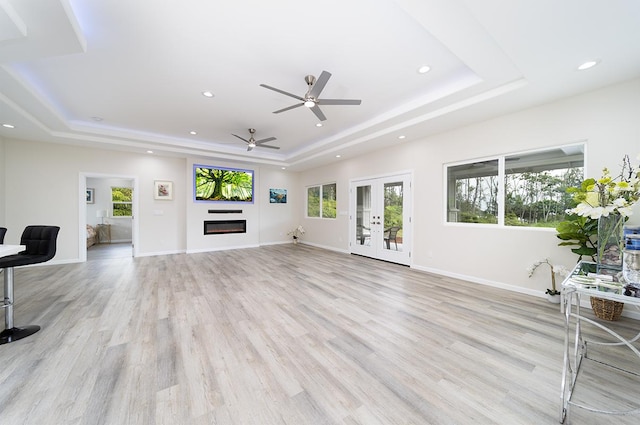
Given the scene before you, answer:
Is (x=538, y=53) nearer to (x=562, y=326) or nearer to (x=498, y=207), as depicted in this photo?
(x=498, y=207)

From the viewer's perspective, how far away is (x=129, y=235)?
8.83 m

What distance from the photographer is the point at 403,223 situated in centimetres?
532

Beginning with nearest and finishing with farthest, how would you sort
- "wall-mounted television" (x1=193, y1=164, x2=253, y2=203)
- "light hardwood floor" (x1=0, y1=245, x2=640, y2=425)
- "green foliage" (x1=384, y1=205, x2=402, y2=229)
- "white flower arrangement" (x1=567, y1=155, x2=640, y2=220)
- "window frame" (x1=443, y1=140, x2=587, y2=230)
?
"light hardwood floor" (x1=0, y1=245, x2=640, y2=425), "white flower arrangement" (x1=567, y1=155, x2=640, y2=220), "window frame" (x1=443, y1=140, x2=587, y2=230), "green foliage" (x1=384, y1=205, x2=402, y2=229), "wall-mounted television" (x1=193, y1=164, x2=253, y2=203)

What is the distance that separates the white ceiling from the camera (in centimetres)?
201

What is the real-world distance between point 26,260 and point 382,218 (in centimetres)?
578

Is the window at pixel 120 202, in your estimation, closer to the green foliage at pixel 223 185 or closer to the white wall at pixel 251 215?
the white wall at pixel 251 215

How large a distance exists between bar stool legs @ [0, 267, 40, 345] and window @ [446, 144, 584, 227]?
6009 mm

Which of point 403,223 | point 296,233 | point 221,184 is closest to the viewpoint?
point 403,223

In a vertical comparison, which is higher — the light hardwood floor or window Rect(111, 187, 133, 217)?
window Rect(111, 187, 133, 217)

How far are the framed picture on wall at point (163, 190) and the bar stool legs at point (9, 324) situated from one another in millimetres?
4607

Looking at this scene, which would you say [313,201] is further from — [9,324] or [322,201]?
[9,324]

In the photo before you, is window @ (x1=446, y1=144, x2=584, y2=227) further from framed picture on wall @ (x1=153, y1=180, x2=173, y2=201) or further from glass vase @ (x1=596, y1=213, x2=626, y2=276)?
framed picture on wall @ (x1=153, y1=180, x2=173, y2=201)

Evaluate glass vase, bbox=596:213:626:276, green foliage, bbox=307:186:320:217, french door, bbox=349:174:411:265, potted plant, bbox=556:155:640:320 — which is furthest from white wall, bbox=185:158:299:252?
glass vase, bbox=596:213:626:276

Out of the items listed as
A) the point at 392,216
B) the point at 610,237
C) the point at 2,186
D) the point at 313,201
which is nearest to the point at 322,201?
the point at 313,201
